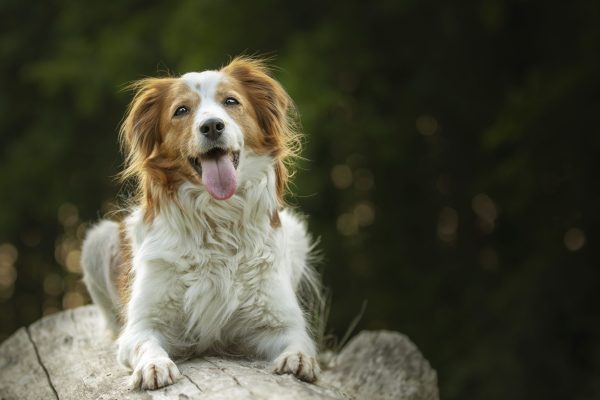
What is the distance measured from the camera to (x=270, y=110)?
5523mm

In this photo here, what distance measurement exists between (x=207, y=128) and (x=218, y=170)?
0.27 meters

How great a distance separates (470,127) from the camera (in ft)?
37.7

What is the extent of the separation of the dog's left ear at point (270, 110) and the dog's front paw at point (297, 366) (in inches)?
45.1

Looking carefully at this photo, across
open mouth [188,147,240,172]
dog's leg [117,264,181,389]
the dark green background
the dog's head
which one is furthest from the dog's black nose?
the dark green background

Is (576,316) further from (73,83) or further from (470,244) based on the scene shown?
(73,83)

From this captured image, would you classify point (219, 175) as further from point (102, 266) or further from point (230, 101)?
point (102, 266)

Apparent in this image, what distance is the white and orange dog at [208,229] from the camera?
16.3 ft

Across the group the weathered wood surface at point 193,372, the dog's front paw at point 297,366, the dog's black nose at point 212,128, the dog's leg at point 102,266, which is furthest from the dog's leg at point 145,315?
the dog's leg at point 102,266

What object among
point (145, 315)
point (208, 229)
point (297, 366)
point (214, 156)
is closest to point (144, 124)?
point (214, 156)

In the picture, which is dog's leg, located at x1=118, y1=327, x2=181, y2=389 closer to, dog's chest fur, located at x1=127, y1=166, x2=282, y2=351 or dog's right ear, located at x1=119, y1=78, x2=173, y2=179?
dog's chest fur, located at x1=127, y1=166, x2=282, y2=351

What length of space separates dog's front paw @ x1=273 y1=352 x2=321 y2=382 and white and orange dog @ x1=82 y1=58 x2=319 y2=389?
0.16ft

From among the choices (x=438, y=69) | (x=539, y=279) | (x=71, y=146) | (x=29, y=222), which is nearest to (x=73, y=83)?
(x=71, y=146)

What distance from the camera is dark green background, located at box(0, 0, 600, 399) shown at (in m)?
9.25

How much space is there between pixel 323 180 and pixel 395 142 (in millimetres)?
983
